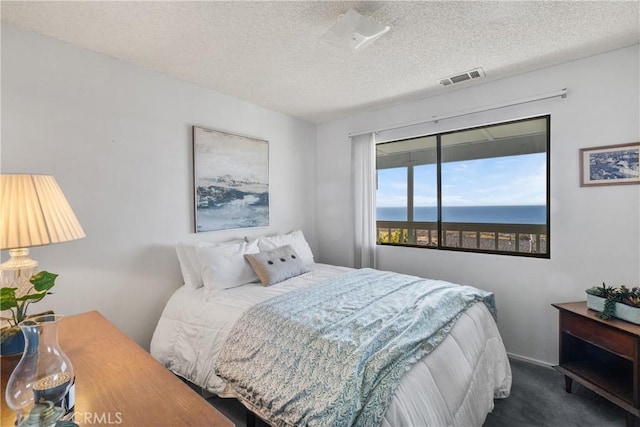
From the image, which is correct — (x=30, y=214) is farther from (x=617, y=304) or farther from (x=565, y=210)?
(x=565, y=210)

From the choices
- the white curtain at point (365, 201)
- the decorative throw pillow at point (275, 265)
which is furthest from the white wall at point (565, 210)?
the decorative throw pillow at point (275, 265)

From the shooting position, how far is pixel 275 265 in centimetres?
255

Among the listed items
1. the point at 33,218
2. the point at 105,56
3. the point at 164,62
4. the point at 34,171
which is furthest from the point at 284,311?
the point at 105,56

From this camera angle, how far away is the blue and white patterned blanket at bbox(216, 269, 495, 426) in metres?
1.22

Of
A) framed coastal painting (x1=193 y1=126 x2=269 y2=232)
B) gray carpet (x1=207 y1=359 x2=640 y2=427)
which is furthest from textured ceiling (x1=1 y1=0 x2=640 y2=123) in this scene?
gray carpet (x1=207 y1=359 x2=640 y2=427)

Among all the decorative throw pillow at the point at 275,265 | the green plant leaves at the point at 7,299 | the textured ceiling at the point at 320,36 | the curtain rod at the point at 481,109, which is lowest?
the decorative throw pillow at the point at 275,265

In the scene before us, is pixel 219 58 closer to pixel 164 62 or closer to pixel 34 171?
pixel 164 62

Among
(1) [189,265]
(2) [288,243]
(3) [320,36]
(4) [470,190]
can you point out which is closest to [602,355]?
(4) [470,190]

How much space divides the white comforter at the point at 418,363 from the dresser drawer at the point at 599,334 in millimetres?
525

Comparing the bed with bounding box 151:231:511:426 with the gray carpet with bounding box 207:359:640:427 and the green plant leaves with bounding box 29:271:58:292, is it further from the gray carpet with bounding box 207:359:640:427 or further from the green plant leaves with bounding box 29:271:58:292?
the green plant leaves with bounding box 29:271:58:292

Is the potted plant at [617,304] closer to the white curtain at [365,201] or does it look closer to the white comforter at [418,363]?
the white comforter at [418,363]

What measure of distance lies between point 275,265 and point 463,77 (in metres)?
2.35

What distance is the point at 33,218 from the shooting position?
1.32 m

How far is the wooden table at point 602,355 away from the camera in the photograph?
1.72 m
